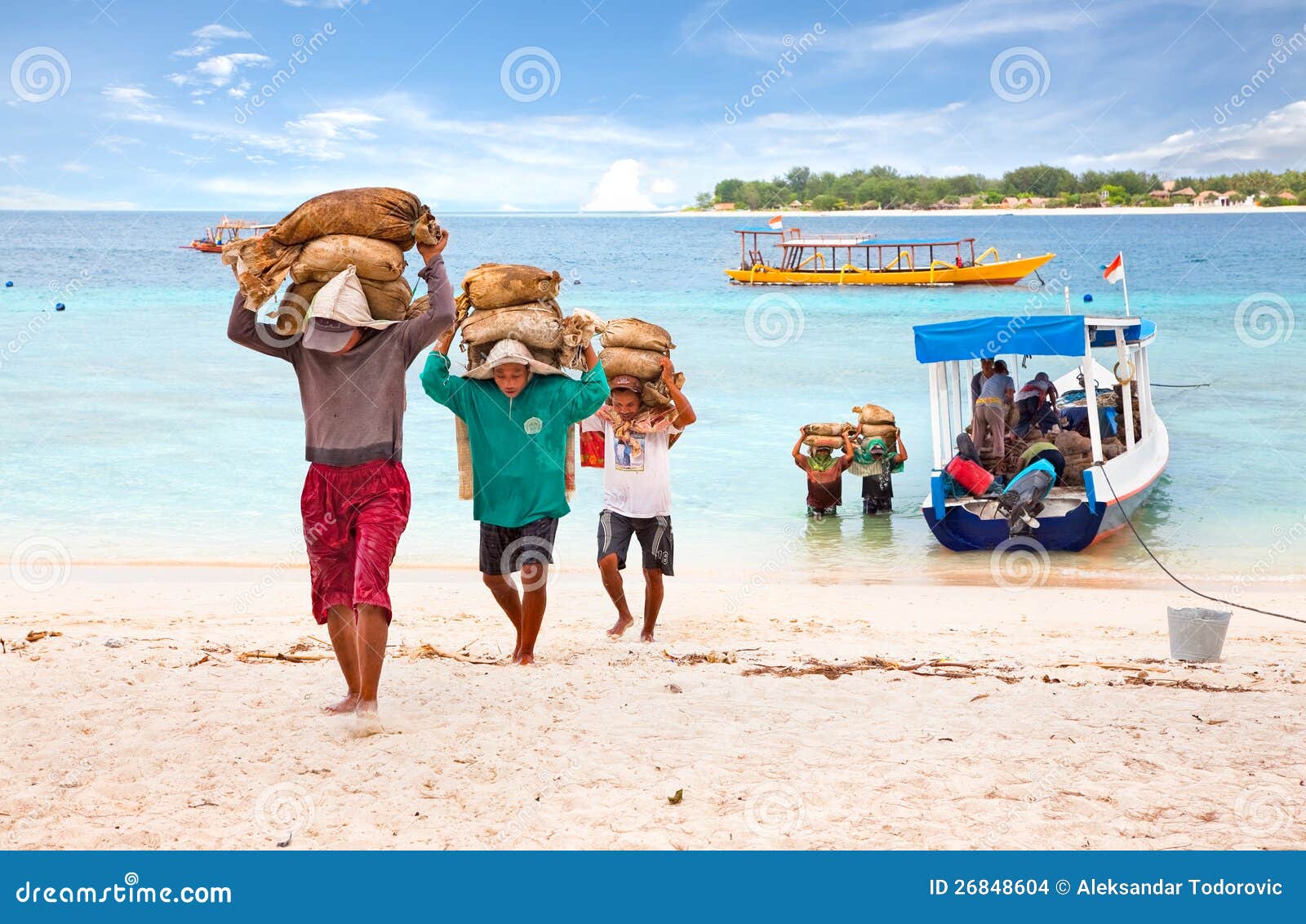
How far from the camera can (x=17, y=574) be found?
9.40 metres

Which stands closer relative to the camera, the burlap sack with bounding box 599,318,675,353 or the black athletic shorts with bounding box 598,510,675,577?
the burlap sack with bounding box 599,318,675,353

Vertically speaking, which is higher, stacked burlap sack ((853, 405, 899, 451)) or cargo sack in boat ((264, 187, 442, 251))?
cargo sack in boat ((264, 187, 442, 251))

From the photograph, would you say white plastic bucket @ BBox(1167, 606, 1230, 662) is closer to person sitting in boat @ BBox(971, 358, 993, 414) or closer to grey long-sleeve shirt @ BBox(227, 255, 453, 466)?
grey long-sleeve shirt @ BBox(227, 255, 453, 466)

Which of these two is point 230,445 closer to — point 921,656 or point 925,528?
point 925,528

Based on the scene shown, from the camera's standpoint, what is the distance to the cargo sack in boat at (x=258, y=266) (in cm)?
411

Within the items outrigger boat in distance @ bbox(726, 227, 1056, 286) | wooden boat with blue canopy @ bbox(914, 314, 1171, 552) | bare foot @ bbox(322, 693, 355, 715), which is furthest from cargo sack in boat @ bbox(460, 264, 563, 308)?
outrigger boat in distance @ bbox(726, 227, 1056, 286)

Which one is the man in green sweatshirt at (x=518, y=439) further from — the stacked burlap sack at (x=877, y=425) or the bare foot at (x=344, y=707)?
the stacked burlap sack at (x=877, y=425)

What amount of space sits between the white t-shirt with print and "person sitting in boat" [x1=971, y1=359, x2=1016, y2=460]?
18.6ft

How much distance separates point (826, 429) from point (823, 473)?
44 centimetres

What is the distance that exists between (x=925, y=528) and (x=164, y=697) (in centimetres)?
827

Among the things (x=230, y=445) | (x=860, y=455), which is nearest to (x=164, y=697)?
(x=860, y=455)

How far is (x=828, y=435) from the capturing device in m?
11.8

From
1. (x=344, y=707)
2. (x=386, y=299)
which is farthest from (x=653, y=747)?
(x=386, y=299)

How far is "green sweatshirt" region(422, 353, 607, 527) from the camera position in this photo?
4.95 metres
